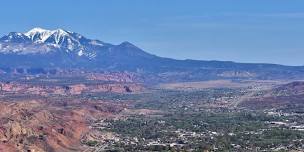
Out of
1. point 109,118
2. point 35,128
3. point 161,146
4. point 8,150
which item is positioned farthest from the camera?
point 109,118

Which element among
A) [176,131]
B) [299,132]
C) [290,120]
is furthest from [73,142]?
[290,120]

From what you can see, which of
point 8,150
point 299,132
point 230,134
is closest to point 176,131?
point 230,134

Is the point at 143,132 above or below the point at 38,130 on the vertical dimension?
below

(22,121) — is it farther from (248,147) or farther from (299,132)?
(299,132)

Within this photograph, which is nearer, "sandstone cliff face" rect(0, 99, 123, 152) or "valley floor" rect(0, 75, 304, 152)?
"sandstone cliff face" rect(0, 99, 123, 152)

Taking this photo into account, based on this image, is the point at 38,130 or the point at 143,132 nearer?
the point at 38,130

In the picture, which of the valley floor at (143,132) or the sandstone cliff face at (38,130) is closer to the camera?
the sandstone cliff face at (38,130)

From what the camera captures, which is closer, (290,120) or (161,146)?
(161,146)

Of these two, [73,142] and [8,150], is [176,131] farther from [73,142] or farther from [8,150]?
[8,150]

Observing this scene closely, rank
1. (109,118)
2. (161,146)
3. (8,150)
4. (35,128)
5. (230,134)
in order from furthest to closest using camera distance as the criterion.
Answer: (109,118) → (230,134) → (35,128) → (161,146) → (8,150)
